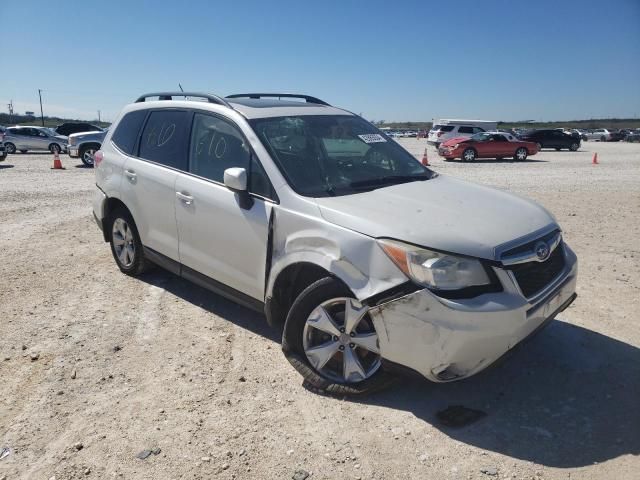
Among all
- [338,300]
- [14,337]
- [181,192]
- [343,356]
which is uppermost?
[181,192]

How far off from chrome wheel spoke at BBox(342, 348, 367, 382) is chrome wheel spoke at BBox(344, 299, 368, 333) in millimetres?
169

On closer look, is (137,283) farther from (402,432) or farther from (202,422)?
(402,432)

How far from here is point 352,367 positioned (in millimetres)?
3129

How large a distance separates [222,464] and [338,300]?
112 cm

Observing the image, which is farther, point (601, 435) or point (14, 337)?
point (14, 337)

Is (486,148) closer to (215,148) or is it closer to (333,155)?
(333,155)

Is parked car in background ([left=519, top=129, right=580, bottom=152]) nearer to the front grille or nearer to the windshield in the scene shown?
the windshield

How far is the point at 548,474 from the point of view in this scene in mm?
2508

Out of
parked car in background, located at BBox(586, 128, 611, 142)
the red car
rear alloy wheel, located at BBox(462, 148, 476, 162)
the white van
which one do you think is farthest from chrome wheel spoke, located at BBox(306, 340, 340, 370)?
parked car in background, located at BBox(586, 128, 611, 142)

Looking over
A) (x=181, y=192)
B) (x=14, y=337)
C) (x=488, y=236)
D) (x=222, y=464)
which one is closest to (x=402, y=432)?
(x=222, y=464)

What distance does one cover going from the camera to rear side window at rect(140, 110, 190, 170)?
434 centimetres

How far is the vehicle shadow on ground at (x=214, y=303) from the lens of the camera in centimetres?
421

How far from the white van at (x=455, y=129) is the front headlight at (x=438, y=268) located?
2854 cm

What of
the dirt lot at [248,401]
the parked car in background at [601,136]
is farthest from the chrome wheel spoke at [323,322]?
the parked car in background at [601,136]
